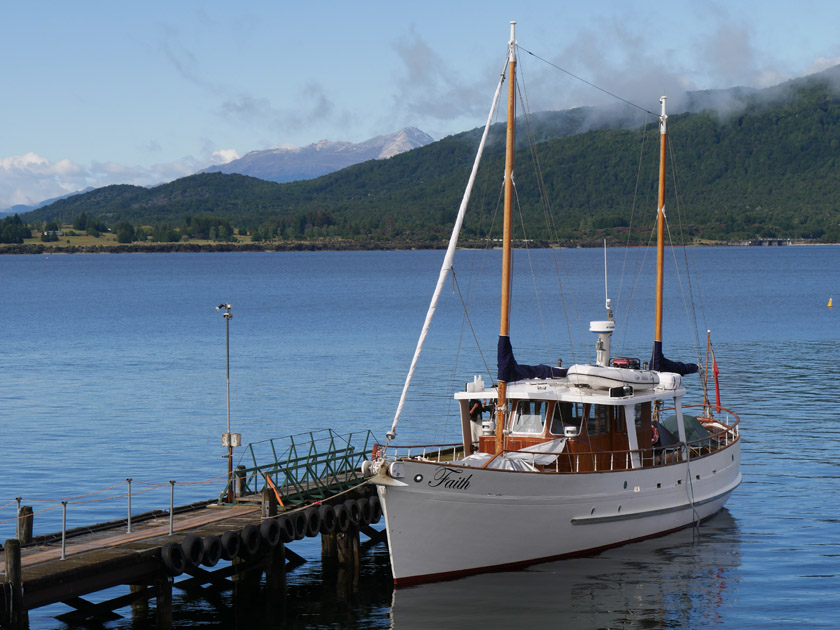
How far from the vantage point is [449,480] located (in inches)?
982

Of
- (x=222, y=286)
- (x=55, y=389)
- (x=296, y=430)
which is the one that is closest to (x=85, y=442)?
(x=296, y=430)

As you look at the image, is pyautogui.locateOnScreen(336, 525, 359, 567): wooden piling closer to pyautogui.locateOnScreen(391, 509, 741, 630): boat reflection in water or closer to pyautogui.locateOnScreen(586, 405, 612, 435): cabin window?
pyautogui.locateOnScreen(391, 509, 741, 630): boat reflection in water

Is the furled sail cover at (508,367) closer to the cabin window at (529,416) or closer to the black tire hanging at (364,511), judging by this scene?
the cabin window at (529,416)

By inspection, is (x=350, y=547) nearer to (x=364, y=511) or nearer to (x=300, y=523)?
(x=364, y=511)

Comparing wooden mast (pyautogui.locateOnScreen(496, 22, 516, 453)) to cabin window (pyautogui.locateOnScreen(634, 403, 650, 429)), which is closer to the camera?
wooden mast (pyautogui.locateOnScreen(496, 22, 516, 453))

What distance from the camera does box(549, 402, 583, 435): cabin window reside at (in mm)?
28525

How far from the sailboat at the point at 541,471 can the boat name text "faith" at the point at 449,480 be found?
0.07 feet

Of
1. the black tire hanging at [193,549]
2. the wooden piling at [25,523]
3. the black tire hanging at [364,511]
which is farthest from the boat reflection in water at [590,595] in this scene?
the wooden piling at [25,523]

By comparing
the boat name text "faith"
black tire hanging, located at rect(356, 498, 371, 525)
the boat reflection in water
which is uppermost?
the boat name text "faith"

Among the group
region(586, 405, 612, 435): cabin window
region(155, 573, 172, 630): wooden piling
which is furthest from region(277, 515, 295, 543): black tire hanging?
region(586, 405, 612, 435): cabin window

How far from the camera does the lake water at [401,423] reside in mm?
25641

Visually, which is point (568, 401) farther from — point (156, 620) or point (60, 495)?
point (60, 495)

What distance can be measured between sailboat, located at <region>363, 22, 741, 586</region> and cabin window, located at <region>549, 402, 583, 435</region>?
31mm

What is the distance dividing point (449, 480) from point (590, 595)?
4.37 metres
